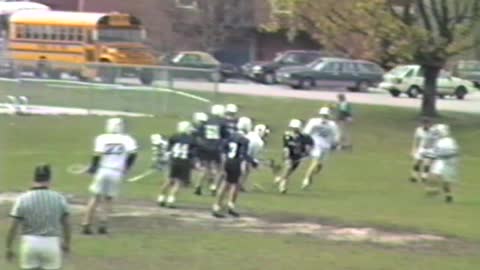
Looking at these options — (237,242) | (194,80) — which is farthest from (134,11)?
(237,242)

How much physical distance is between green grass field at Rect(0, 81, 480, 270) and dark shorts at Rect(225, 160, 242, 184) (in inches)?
39.4

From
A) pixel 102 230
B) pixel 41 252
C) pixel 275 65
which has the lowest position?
pixel 275 65

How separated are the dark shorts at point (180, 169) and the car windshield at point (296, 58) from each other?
147 feet

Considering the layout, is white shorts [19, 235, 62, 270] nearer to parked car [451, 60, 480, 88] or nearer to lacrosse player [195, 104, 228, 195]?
lacrosse player [195, 104, 228, 195]

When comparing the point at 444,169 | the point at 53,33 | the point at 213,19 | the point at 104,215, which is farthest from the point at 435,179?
the point at 213,19

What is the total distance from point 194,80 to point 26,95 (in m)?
6.07

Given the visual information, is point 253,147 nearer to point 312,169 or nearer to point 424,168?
point 312,169

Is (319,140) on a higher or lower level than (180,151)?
lower

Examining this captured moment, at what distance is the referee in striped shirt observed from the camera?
12.6 m

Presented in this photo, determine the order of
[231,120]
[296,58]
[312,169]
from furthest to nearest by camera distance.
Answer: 1. [296,58]
2. [312,169]
3. [231,120]

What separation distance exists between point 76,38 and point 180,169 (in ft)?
121

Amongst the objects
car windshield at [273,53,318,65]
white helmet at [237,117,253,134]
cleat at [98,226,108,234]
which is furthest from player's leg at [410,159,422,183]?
car windshield at [273,53,318,65]

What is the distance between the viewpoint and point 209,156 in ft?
85.4

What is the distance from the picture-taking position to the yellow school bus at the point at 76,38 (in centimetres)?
5916
